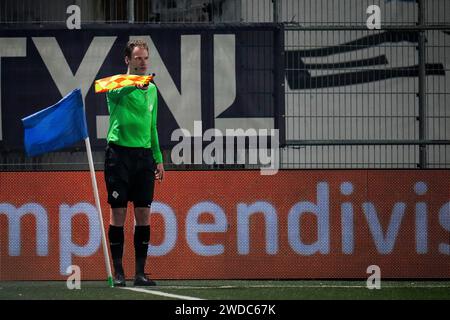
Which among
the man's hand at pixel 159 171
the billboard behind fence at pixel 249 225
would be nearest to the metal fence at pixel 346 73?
the billboard behind fence at pixel 249 225

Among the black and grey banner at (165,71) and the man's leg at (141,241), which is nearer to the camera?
the man's leg at (141,241)

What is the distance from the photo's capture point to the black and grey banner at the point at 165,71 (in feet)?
43.2

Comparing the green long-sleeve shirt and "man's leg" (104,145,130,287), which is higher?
the green long-sleeve shirt

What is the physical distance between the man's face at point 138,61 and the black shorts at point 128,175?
660 mm

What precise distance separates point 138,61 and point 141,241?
5.06 ft

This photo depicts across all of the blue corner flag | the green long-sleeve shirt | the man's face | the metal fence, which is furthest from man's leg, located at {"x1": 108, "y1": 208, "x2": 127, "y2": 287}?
the metal fence

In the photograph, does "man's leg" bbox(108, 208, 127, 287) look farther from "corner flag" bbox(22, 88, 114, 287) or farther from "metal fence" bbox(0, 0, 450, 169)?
"metal fence" bbox(0, 0, 450, 169)

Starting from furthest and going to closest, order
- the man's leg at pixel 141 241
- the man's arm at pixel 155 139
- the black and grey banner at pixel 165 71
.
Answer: the black and grey banner at pixel 165 71, the man's arm at pixel 155 139, the man's leg at pixel 141 241

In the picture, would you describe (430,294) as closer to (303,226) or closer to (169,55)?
Result: (303,226)

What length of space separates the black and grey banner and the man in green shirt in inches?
89.5

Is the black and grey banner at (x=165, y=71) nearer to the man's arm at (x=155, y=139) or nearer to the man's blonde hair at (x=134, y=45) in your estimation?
the man's arm at (x=155, y=139)

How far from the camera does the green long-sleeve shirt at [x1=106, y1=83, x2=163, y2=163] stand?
10766 millimetres

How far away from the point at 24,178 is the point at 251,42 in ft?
8.96

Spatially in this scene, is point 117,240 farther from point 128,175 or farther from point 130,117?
point 130,117
